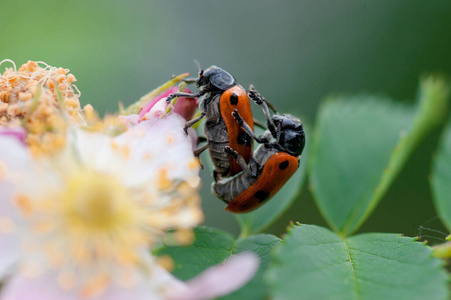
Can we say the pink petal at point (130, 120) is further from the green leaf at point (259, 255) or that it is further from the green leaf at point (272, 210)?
the green leaf at point (272, 210)

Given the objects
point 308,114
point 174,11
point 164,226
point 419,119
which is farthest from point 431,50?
point 164,226

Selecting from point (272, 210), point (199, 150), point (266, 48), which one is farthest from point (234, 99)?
point (266, 48)

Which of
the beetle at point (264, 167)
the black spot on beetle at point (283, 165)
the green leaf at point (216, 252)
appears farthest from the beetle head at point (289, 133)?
the green leaf at point (216, 252)

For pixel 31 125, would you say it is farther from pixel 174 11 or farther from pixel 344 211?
pixel 174 11

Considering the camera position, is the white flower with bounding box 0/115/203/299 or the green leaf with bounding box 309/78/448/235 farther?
the green leaf with bounding box 309/78/448/235

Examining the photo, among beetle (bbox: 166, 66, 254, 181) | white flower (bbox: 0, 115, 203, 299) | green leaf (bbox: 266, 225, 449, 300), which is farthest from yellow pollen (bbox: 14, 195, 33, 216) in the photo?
beetle (bbox: 166, 66, 254, 181)

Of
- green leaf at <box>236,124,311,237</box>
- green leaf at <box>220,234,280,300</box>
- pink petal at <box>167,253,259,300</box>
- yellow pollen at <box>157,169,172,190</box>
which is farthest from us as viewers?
green leaf at <box>236,124,311,237</box>

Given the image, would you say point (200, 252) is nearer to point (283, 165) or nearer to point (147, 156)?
point (147, 156)

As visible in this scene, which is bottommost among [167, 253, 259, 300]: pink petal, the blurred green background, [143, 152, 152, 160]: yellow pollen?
[167, 253, 259, 300]: pink petal

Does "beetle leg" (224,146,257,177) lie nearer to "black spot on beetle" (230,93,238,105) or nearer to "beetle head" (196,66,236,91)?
"black spot on beetle" (230,93,238,105)
